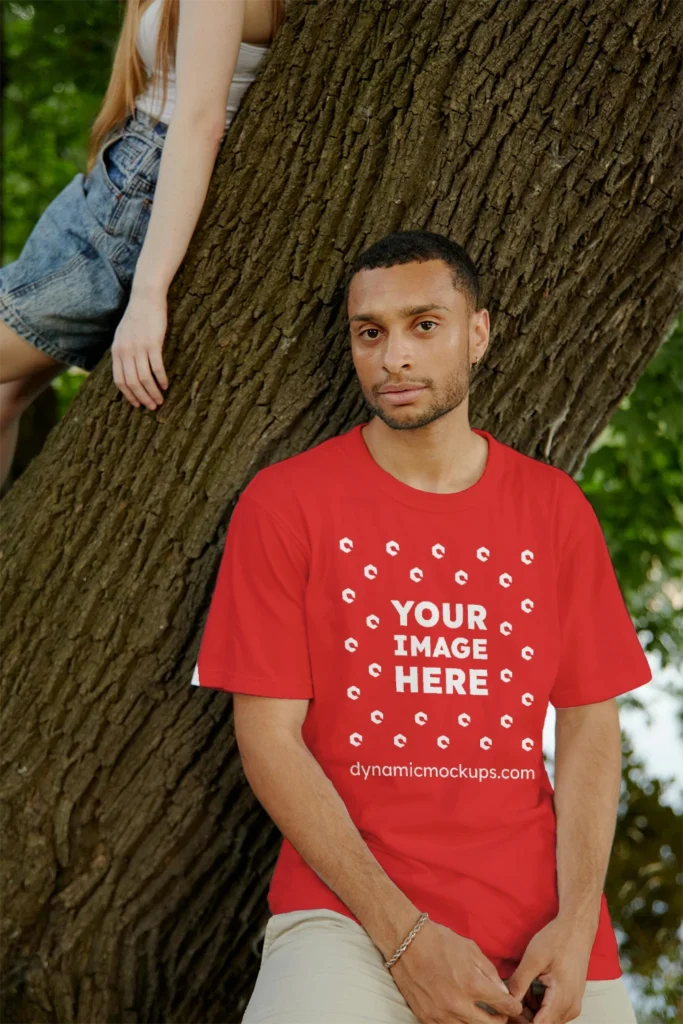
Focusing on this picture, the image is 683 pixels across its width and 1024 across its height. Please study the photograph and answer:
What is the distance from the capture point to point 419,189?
2775 millimetres

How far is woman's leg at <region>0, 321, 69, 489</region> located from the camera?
114 inches

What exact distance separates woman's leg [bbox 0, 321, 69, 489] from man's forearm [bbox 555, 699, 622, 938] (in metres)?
1.68

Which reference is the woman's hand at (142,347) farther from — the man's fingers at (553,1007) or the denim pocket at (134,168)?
the man's fingers at (553,1007)

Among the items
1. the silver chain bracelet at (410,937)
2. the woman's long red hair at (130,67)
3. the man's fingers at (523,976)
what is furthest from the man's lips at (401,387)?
the man's fingers at (523,976)

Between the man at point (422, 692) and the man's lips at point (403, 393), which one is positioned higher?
the man's lips at point (403, 393)

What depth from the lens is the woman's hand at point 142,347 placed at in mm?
2734

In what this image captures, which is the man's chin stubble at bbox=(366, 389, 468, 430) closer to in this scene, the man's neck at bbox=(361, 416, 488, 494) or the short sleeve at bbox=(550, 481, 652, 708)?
the man's neck at bbox=(361, 416, 488, 494)

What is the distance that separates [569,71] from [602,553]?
3.96ft

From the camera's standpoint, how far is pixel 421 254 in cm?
257

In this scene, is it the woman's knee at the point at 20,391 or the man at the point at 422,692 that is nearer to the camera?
the man at the point at 422,692

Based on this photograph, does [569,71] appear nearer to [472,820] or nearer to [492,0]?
[492,0]

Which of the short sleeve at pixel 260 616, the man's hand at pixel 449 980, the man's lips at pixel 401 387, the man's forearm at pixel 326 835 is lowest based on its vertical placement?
the man's hand at pixel 449 980

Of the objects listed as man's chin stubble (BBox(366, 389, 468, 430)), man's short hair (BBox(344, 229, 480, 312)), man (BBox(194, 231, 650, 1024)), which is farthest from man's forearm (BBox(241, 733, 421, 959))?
man's short hair (BBox(344, 229, 480, 312))

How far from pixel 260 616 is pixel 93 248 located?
1145mm
